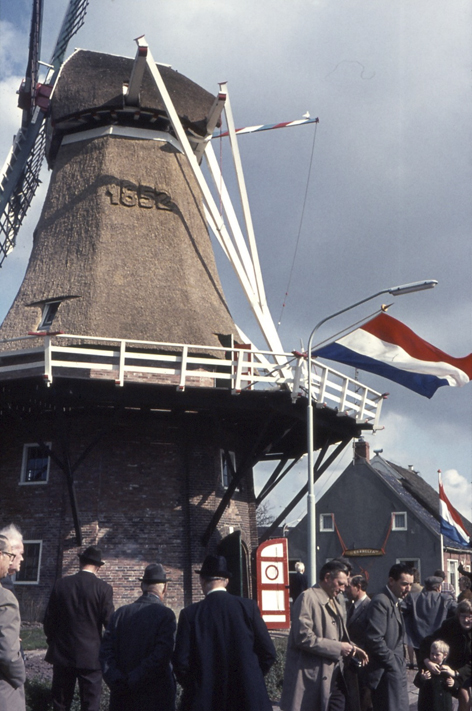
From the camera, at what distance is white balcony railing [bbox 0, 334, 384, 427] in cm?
1478

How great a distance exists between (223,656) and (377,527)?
31.0 m

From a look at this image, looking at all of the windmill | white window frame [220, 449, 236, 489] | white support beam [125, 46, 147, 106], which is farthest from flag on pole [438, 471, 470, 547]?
white support beam [125, 46, 147, 106]

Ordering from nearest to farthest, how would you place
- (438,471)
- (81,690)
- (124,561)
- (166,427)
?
(81,690)
(124,561)
(166,427)
(438,471)

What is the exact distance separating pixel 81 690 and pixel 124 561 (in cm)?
810

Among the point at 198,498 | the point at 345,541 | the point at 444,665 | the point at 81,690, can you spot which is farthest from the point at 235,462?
the point at 345,541

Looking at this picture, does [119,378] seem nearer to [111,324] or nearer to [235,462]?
[111,324]

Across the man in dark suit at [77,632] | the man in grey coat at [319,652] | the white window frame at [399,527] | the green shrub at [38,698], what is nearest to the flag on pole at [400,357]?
the green shrub at [38,698]

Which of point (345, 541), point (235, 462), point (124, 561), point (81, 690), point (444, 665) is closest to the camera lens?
point (444, 665)

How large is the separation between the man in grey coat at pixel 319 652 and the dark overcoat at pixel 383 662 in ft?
1.32

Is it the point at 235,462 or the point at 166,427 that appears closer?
the point at 166,427

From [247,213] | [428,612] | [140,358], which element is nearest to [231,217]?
[247,213]

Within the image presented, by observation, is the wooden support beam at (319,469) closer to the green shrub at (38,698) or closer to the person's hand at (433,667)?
the green shrub at (38,698)

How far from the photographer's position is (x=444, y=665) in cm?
643

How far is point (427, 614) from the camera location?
9.78 m
